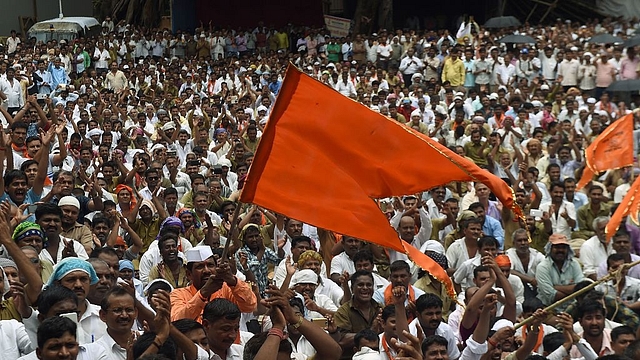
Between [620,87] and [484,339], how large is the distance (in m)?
13.2

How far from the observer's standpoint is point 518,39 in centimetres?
2411

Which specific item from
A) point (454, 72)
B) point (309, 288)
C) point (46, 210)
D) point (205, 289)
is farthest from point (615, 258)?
point (454, 72)

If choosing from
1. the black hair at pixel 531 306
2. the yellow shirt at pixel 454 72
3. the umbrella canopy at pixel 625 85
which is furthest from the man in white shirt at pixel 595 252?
the yellow shirt at pixel 454 72

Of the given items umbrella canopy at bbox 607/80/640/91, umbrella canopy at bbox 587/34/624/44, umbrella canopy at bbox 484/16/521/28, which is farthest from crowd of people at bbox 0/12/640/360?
umbrella canopy at bbox 484/16/521/28

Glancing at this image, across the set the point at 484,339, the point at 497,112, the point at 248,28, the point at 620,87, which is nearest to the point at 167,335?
the point at 484,339

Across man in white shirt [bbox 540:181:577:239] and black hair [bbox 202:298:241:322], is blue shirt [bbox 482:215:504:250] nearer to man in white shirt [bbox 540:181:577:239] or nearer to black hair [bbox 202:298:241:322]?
man in white shirt [bbox 540:181:577:239]

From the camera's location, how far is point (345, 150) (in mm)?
5828

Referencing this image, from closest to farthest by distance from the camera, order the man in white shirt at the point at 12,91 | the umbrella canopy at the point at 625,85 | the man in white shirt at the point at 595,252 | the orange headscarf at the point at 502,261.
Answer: the orange headscarf at the point at 502,261 → the man in white shirt at the point at 595,252 → the man in white shirt at the point at 12,91 → the umbrella canopy at the point at 625,85

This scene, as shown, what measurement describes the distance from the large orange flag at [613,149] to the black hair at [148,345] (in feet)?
22.2

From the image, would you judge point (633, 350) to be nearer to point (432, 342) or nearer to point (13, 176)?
point (432, 342)

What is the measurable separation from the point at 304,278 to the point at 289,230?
224 cm

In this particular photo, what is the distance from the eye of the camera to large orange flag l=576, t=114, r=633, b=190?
11.1 metres

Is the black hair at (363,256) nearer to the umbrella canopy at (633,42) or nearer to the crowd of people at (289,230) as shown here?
the crowd of people at (289,230)

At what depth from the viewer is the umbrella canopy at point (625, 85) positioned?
18.5 m
